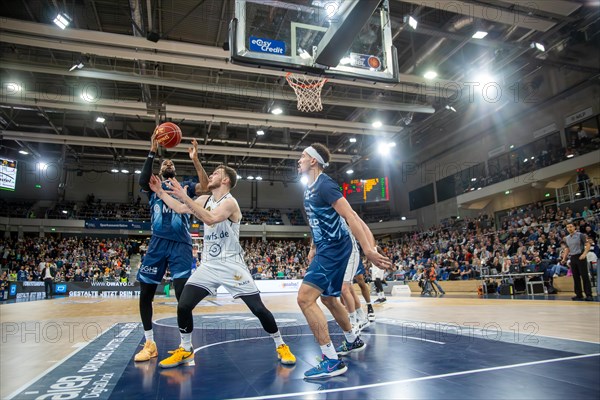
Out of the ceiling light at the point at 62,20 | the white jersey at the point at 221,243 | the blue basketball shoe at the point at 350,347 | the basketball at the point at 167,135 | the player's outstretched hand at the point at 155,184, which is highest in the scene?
the ceiling light at the point at 62,20

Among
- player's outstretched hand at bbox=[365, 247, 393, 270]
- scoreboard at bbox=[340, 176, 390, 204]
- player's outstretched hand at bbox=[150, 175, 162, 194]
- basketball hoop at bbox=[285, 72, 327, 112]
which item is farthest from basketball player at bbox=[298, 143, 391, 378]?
scoreboard at bbox=[340, 176, 390, 204]

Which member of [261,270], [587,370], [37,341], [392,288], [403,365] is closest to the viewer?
[587,370]

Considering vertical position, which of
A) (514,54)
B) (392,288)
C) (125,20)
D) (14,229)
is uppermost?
(125,20)

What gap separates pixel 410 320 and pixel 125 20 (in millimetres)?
13655

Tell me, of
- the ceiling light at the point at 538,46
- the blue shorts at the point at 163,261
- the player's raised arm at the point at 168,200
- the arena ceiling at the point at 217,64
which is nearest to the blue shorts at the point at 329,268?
the player's raised arm at the point at 168,200

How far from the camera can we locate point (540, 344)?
161 inches

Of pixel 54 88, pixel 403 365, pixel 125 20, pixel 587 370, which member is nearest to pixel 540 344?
pixel 587 370

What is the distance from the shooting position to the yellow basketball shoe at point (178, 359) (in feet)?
11.4

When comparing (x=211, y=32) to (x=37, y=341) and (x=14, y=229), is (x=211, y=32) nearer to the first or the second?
(x=37, y=341)

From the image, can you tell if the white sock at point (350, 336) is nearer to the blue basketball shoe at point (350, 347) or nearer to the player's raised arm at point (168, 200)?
the blue basketball shoe at point (350, 347)

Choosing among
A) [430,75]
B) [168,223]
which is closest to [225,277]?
[168,223]

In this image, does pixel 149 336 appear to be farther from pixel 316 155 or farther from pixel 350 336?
pixel 316 155

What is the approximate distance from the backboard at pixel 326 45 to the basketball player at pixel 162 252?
3350 mm

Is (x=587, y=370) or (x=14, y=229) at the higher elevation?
(x=14, y=229)
